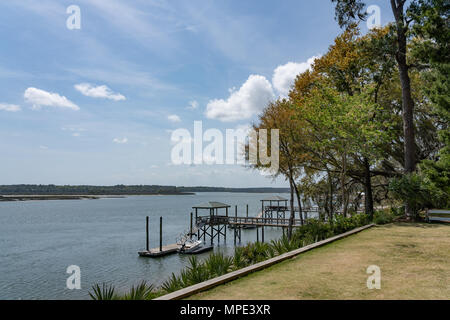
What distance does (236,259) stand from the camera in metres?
10.5

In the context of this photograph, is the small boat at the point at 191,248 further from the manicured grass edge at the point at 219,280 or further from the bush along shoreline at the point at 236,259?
the manicured grass edge at the point at 219,280

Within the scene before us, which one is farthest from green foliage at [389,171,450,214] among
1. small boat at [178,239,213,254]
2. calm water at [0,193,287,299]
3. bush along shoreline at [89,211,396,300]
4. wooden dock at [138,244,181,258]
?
wooden dock at [138,244,181,258]

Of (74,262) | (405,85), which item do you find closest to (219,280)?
(405,85)

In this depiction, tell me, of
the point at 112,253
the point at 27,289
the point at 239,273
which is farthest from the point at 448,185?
the point at 112,253

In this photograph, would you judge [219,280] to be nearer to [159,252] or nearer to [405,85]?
[405,85]

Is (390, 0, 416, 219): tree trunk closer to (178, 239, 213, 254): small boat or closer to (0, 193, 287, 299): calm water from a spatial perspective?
(0, 193, 287, 299): calm water

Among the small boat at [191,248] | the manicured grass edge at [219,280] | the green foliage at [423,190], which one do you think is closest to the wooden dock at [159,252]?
the small boat at [191,248]

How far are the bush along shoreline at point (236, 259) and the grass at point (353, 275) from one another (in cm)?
126

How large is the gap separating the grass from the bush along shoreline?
1263 mm

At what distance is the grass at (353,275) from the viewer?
256 inches

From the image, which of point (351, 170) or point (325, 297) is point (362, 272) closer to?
point (325, 297)

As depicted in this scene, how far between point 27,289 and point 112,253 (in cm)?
1201

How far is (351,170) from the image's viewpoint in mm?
25812

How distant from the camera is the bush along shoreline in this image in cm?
729
